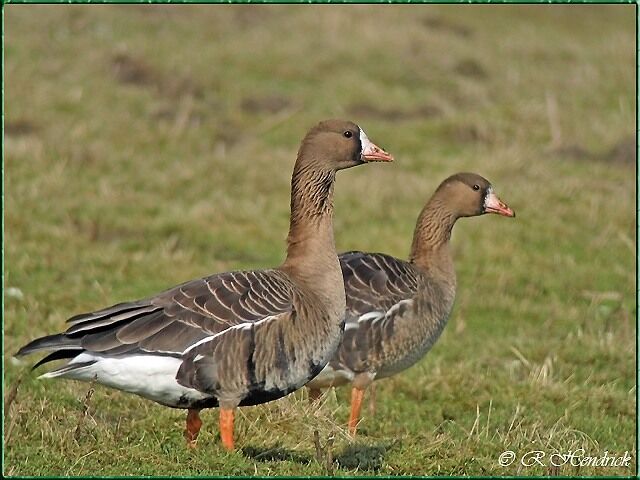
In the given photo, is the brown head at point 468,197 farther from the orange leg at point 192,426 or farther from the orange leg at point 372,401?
the orange leg at point 192,426

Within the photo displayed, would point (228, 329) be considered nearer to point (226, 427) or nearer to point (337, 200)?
point (226, 427)

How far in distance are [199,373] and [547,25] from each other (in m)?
19.7

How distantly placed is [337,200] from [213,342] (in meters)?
7.79

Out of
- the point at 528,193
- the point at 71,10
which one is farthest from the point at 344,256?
the point at 71,10

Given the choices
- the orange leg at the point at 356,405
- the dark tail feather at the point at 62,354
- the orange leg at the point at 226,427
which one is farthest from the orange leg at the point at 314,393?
the dark tail feather at the point at 62,354

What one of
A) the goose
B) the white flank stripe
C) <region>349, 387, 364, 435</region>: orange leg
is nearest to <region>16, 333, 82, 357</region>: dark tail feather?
the white flank stripe

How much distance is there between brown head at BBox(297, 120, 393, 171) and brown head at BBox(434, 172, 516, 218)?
1910 millimetres

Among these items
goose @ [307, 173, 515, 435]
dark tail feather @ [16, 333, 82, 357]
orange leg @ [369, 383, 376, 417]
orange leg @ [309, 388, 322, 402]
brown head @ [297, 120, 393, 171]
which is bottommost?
orange leg @ [369, 383, 376, 417]

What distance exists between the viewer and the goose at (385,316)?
7309 millimetres

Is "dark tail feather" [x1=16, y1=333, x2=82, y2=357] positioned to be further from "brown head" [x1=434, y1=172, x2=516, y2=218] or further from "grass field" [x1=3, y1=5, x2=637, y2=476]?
"brown head" [x1=434, y1=172, x2=516, y2=218]

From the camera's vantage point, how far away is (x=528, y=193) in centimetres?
1372

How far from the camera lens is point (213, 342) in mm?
5863

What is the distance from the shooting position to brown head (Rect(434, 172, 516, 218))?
863 centimetres

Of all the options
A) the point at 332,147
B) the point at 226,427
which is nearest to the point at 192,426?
the point at 226,427
